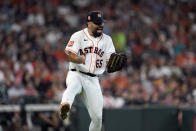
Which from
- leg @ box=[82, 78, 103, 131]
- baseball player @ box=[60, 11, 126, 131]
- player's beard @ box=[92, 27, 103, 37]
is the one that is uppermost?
player's beard @ box=[92, 27, 103, 37]

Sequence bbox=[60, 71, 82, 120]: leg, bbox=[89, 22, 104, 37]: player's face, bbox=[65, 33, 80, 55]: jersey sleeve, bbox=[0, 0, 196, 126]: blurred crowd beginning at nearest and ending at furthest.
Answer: bbox=[60, 71, 82, 120]: leg, bbox=[65, 33, 80, 55]: jersey sleeve, bbox=[89, 22, 104, 37]: player's face, bbox=[0, 0, 196, 126]: blurred crowd

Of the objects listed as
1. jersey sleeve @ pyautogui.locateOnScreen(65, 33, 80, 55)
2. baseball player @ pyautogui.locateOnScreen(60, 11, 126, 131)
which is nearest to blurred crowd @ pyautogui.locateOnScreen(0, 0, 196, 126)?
baseball player @ pyautogui.locateOnScreen(60, 11, 126, 131)

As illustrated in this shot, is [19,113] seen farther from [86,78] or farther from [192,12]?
[192,12]

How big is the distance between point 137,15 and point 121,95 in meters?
5.34

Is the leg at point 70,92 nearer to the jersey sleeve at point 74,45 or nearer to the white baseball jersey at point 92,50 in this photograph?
the white baseball jersey at point 92,50

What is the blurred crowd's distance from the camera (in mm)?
14078

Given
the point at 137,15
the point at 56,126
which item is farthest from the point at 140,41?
the point at 56,126

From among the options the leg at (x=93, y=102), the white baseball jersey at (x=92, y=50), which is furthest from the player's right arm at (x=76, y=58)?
the leg at (x=93, y=102)

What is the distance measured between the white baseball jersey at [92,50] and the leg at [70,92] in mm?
214

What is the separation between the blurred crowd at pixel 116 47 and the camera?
46.2 ft

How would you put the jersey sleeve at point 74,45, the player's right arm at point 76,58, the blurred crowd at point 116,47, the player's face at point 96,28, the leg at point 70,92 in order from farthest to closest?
the blurred crowd at point 116,47 < the player's face at point 96,28 < the jersey sleeve at point 74,45 < the player's right arm at point 76,58 < the leg at point 70,92

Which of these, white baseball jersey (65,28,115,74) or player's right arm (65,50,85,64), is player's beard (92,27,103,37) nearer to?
white baseball jersey (65,28,115,74)

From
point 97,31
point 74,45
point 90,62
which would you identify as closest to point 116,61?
point 90,62

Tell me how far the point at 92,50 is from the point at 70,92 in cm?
86
